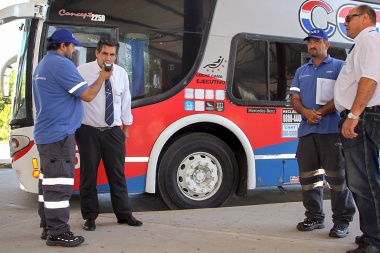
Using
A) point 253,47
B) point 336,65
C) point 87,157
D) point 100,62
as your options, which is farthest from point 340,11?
point 87,157

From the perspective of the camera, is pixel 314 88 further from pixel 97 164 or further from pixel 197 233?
pixel 97 164

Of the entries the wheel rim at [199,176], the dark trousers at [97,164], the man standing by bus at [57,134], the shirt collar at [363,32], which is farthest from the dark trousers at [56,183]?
the shirt collar at [363,32]

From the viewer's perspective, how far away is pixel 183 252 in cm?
381

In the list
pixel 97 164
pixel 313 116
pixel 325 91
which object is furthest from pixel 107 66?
pixel 325 91

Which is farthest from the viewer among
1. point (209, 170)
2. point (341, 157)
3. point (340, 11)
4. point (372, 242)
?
point (340, 11)

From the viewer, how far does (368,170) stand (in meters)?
3.53

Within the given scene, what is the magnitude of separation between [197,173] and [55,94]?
2.44 m

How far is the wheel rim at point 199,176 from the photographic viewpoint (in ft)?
18.7

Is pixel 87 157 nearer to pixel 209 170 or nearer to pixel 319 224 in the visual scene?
pixel 209 170

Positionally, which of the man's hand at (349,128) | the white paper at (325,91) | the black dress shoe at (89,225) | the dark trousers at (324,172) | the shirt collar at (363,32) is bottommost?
the black dress shoe at (89,225)

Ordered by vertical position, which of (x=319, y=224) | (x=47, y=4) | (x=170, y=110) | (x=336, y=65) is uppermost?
(x=47, y=4)

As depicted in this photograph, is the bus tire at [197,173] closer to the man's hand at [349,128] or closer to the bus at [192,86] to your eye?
the bus at [192,86]

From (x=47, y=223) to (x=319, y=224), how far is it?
2.61 meters

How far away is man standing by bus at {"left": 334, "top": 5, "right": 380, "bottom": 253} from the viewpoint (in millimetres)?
3445
